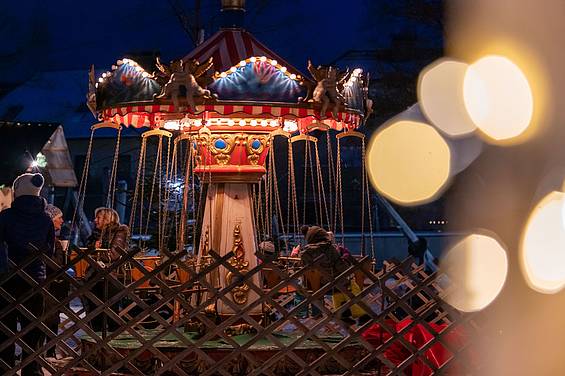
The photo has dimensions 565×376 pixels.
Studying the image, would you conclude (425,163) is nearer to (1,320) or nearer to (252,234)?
(252,234)

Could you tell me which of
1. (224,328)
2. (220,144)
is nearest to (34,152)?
(220,144)

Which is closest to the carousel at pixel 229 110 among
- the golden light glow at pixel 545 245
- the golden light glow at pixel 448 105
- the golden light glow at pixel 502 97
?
the golden light glow at pixel 448 105

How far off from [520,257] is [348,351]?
4.49 metres

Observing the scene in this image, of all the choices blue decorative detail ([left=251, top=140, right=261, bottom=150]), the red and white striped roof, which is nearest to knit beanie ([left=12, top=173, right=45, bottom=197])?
the red and white striped roof

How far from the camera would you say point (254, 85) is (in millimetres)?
7637

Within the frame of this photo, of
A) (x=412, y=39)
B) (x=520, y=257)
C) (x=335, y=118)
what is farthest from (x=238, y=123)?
(x=412, y=39)

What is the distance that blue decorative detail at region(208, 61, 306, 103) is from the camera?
7.60m

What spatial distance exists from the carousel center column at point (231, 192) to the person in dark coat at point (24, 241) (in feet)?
6.53

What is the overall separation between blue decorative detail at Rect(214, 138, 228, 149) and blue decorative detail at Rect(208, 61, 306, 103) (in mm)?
977

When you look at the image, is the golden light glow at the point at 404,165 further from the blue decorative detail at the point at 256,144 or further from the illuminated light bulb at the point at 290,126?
the blue decorative detail at the point at 256,144

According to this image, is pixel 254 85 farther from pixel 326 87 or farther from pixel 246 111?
pixel 326 87

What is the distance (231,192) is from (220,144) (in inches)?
18.5

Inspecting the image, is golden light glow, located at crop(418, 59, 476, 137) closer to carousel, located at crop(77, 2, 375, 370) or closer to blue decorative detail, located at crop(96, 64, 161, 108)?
carousel, located at crop(77, 2, 375, 370)

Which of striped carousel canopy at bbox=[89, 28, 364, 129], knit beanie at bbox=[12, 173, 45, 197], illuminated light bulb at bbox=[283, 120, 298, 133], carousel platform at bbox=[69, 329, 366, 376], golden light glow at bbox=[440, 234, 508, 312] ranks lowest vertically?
carousel platform at bbox=[69, 329, 366, 376]
